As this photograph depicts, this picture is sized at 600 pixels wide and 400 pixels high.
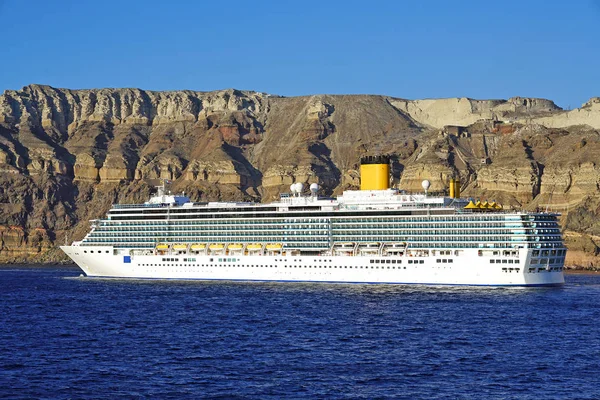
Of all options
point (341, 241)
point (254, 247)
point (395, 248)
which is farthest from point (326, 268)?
A: point (254, 247)

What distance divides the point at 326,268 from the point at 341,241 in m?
3.43

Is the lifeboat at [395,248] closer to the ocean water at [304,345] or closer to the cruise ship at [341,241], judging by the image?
the cruise ship at [341,241]

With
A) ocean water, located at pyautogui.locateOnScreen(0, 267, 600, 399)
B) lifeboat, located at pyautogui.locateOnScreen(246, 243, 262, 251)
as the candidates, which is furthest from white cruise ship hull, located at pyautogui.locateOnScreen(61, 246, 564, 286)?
ocean water, located at pyautogui.locateOnScreen(0, 267, 600, 399)

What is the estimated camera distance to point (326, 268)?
91562mm

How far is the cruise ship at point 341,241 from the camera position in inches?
3359

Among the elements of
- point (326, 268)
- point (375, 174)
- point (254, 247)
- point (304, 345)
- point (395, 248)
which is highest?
point (375, 174)

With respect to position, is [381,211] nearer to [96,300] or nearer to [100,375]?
[96,300]

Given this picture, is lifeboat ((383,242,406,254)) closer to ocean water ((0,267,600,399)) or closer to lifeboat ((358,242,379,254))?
lifeboat ((358,242,379,254))

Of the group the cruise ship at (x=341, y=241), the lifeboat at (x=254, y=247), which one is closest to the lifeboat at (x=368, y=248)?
the cruise ship at (x=341, y=241)

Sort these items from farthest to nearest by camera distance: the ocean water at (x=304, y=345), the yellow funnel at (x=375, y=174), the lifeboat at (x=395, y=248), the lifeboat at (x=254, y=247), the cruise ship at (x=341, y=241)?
the yellow funnel at (x=375, y=174)
the lifeboat at (x=254, y=247)
the lifeboat at (x=395, y=248)
the cruise ship at (x=341, y=241)
the ocean water at (x=304, y=345)

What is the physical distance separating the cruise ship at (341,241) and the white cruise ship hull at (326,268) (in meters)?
0.10

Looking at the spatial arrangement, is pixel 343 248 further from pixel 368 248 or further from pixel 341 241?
pixel 368 248

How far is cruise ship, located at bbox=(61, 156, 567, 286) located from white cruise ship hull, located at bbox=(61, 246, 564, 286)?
0.33 feet

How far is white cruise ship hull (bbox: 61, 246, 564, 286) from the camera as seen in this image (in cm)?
8431
